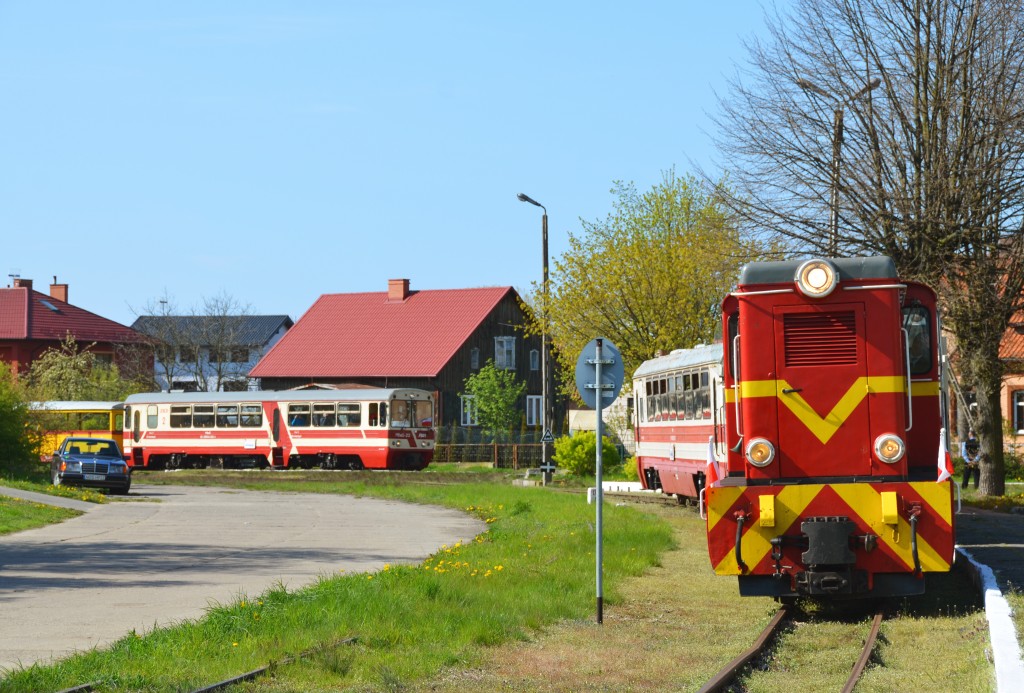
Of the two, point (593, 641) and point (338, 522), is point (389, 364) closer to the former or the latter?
point (338, 522)

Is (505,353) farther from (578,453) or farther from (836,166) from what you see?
(836,166)

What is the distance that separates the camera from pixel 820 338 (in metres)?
12.6

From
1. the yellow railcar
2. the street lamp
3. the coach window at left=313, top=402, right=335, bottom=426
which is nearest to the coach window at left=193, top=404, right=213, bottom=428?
the yellow railcar

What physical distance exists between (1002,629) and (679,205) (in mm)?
42525

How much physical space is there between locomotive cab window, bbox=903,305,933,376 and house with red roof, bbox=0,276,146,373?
69838 millimetres

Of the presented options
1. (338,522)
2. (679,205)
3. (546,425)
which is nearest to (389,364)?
(679,205)

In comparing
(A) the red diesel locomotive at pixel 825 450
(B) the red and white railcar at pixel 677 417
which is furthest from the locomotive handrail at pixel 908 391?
(B) the red and white railcar at pixel 677 417

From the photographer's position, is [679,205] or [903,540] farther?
[679,205]

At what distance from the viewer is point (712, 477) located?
12.6 m

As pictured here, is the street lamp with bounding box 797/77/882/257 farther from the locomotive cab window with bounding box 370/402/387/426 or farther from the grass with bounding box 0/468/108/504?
the locomotive cab window with bounding box 370/402/387/426

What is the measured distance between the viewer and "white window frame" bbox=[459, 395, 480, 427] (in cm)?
6575

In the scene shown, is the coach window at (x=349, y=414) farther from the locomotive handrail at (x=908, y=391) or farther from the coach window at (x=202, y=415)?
the locomotive handrail at (x=908, y=391)

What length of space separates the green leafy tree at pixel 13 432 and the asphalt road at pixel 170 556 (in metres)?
6.29

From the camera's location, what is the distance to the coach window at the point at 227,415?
5134cm
